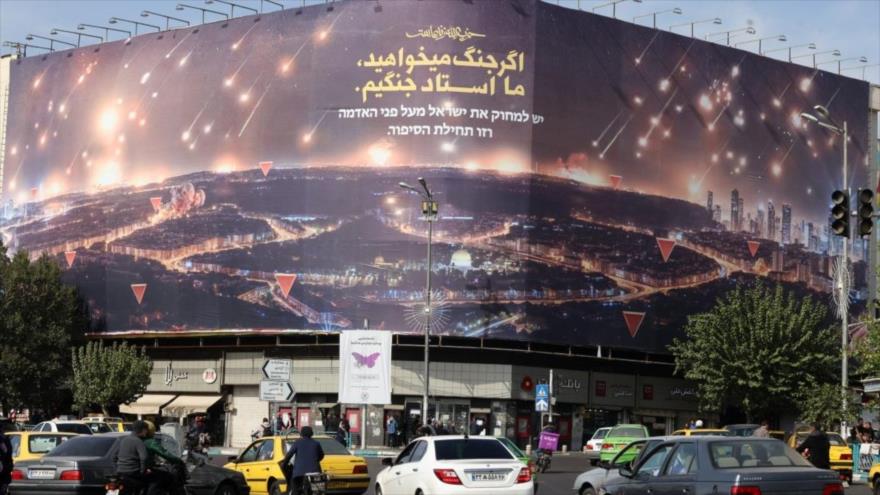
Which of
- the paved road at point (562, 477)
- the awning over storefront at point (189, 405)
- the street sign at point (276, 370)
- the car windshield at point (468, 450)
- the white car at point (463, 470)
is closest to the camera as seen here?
the white car at point (463, 470)

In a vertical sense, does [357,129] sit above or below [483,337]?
above

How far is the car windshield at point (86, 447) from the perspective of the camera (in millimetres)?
24250

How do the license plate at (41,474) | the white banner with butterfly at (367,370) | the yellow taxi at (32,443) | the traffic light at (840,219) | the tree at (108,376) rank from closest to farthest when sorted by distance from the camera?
1. the license plate at (41,474)
2. the yellow taxi at (32,443)
3. the traffic light at (840,219)
4. the white banner with butterfly at (367,370)
5. the tree at (108,376)

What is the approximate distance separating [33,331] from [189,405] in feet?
28.1

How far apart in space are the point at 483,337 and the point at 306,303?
8671mm

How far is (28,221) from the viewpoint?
78.2 m

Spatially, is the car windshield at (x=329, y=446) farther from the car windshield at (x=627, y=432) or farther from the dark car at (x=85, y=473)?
the car windshield at (x=627, y=432)

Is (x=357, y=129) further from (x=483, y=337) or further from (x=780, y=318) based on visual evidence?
(x=780, y=318)

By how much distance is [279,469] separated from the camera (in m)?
26.4

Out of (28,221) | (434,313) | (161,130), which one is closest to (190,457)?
(434,313)

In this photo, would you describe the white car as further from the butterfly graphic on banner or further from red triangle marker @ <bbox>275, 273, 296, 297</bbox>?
red triangle marker @ <bbox>275, 273, 296, 297</bbox>

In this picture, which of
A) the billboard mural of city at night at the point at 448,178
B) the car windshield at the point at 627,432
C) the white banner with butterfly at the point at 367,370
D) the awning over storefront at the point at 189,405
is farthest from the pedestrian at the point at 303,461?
the awning over storefront at the point at 189,405

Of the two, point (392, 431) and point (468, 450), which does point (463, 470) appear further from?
point (392, 431)

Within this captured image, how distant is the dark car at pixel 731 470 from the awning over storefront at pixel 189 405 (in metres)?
53.4
